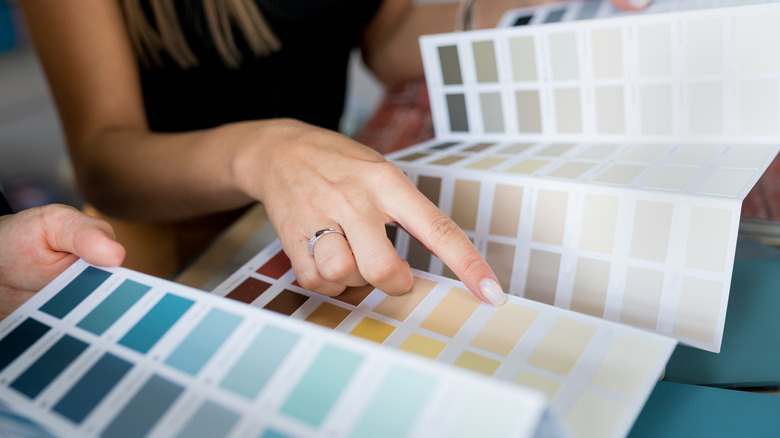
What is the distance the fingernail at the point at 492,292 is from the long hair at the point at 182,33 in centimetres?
67

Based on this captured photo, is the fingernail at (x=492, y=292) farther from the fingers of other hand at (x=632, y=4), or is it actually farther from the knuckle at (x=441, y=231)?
the fingers of other hand at (x=632, y=4)

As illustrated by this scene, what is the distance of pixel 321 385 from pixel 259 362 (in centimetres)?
5

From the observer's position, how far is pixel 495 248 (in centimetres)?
56

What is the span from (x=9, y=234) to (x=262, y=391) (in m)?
0.29

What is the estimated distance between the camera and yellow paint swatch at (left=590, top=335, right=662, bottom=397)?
354mm

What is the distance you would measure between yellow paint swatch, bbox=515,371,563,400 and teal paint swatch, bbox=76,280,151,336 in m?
0.28

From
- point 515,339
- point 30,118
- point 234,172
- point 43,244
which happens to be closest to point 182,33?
point 234,172

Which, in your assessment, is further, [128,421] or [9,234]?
[9,234]

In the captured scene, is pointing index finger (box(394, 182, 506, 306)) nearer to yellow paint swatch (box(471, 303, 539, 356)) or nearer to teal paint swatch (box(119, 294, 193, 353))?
yellow paint swatch (box(471, 303, 539, 356))

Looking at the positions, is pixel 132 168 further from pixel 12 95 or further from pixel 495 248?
pixel 12 95

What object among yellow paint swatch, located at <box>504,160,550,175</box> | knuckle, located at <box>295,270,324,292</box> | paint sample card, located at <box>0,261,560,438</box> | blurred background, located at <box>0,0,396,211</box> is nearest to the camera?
paint sample card, located at <box>0,261,560,438</box>

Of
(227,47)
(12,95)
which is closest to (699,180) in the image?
(227,47)

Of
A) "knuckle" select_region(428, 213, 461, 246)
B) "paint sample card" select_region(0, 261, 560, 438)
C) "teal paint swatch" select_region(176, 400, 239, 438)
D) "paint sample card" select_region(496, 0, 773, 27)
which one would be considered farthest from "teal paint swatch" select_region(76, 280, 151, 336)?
"paint sample card" select_region(496, 0, 773, 27)

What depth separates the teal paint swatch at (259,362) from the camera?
0.32 metres
